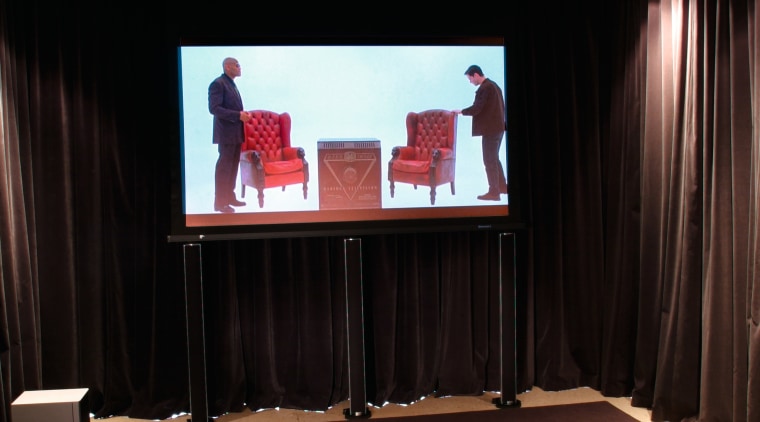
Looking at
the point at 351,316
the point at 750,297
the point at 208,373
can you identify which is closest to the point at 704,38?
the point at 750,297

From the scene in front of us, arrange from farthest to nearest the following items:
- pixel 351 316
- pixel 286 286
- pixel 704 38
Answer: pixel 286 286, pixel 351 316, pixel 704 38

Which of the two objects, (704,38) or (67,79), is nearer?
(704,38)

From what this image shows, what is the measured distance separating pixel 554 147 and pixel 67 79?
9.99 feet

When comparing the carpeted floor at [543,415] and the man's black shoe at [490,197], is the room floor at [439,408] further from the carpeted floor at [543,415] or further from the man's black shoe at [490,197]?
the man's black shoe at [490,197]

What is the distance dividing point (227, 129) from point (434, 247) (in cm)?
149

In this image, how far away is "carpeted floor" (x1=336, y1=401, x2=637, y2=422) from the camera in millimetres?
3197

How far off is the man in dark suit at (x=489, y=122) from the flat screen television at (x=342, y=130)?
32 mm

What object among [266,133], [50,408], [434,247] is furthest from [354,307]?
[50,408]

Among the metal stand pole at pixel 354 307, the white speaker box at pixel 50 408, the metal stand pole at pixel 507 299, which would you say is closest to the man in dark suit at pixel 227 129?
the metal stand pole at pixel 354 307

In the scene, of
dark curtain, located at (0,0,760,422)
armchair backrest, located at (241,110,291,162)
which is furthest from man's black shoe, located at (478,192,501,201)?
armchair backrest, located at (241,110,291,162)

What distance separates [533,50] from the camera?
11.9 feet

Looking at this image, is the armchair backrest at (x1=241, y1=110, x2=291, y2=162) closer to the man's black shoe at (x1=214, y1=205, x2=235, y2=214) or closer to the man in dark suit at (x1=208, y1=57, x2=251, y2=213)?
the man in dark suit at (x1=208, y1=57, x2=251, y2=213)

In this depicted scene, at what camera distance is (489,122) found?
3.32m

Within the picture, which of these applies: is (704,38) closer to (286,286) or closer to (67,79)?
(286,286)
